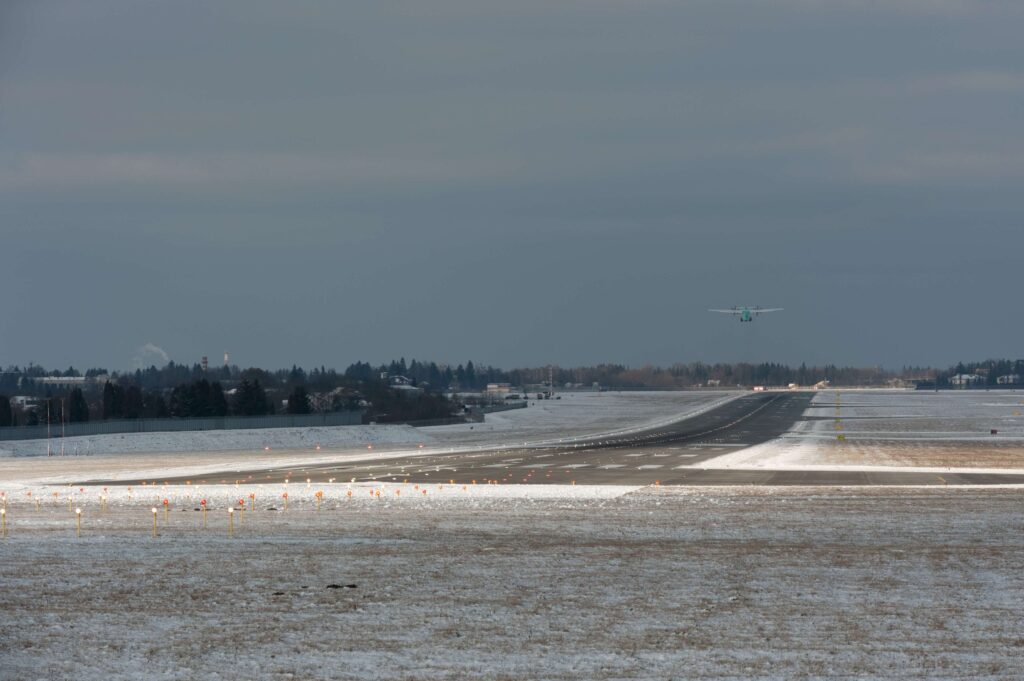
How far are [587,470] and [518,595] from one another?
35.6m

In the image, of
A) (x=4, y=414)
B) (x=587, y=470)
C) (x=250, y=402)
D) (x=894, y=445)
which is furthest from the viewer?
(x=250, y=402)

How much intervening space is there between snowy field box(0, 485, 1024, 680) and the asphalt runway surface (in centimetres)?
1434

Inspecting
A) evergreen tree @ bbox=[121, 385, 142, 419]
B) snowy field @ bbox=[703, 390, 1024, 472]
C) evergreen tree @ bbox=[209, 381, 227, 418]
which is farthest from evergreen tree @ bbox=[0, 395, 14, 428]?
snowy field @ bbox=[703, 390, 1024, 472]

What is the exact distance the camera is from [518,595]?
2194 centimetres

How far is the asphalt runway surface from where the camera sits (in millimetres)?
51188

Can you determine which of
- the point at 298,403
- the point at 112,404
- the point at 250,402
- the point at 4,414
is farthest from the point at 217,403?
the point at 4,414

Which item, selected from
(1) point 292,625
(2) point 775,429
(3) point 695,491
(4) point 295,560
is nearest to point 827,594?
(1) point 292,625

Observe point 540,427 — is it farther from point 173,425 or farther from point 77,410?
point 77,410

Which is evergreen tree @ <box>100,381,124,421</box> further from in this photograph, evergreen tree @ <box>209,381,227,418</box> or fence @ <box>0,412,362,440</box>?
fence @ <box>0,412,362,440</box>

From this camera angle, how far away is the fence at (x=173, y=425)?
84.4 m

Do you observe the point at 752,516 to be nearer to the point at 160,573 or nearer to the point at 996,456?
the point at 160,573

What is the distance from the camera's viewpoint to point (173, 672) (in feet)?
53.8

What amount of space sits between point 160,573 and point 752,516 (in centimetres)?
1827

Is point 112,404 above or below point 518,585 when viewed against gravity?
above
